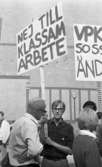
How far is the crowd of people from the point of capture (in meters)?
2.14

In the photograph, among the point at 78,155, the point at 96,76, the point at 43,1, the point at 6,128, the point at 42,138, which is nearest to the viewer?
the point at 78,155

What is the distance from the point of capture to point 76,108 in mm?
11523

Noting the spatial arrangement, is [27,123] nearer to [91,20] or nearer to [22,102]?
[22,102]

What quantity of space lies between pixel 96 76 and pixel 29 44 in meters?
1.33

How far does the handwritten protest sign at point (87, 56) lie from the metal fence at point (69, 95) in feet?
18.1

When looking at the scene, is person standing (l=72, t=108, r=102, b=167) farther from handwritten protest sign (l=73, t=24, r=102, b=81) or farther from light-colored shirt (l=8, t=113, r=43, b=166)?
handwritten protest sign (l=73, t=24, r=102, b=81)

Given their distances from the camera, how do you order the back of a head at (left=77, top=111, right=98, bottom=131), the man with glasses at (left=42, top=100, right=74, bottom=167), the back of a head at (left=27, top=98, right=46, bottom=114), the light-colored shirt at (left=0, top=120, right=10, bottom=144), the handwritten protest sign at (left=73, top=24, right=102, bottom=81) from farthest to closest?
the handwritten protest sign at (left=73, top=24, right=102, bottom=81)
the light-colored shirt at (left=0, top=120, right=10, bottom=144)
the man with glasses at (left=42, top=100, right=74, bottom=167)
the back of a head at (left=27, top=98, right=46, bottom=114)
the back of a head at (left=77, top=111, right=98, bottom=131)

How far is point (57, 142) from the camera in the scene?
3.17m

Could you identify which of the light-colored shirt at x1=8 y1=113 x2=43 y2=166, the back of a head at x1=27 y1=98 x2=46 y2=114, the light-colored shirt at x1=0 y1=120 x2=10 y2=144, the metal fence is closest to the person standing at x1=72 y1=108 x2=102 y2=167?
the light-colored shirt at x1=8 y1=113 x2=43 y2=166

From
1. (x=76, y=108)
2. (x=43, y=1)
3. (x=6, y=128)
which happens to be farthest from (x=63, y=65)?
(x=6, y=128)

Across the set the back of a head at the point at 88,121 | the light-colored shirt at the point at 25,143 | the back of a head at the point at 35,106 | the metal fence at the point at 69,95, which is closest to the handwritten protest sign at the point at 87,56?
the back of a head at the point at 35,106

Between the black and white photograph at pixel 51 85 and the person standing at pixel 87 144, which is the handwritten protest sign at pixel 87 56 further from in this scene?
the person standing at pixel 87 144

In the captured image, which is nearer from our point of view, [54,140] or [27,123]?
[27,123]

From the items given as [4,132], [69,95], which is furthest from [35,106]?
[69,95]
